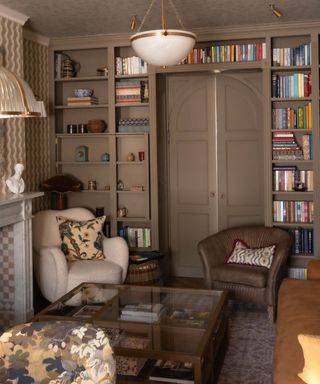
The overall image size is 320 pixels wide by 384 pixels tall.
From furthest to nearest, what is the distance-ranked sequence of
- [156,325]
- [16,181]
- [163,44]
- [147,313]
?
[16,181], [147,313], [156,325], [163,44]

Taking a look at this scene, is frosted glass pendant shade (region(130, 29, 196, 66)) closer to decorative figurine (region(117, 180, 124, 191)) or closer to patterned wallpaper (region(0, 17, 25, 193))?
patterned wallpaper (region(0, 17, 25, 193))

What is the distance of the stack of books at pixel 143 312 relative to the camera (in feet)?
11.9

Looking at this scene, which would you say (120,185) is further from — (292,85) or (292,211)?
(292,85)

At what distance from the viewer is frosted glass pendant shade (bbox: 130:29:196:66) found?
10.6ft

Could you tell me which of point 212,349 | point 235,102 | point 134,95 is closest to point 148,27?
point 134,95

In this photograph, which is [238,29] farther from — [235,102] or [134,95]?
[134,95]

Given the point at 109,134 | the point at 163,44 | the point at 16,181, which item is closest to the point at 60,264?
the point at 16,181

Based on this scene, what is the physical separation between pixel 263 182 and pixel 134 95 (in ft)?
5.69

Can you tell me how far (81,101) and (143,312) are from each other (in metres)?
2.96

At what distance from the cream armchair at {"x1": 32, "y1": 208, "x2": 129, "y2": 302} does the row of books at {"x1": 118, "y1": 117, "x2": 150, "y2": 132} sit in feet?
3.97

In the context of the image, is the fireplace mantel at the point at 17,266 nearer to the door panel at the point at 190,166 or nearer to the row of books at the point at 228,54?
the door panel at the point at 190,166

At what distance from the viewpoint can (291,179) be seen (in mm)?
5445

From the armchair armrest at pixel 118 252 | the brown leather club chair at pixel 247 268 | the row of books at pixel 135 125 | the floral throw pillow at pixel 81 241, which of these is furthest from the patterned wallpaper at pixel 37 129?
the brown leather club chair at pixel 247 268

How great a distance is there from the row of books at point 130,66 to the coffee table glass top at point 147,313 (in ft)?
8.39
